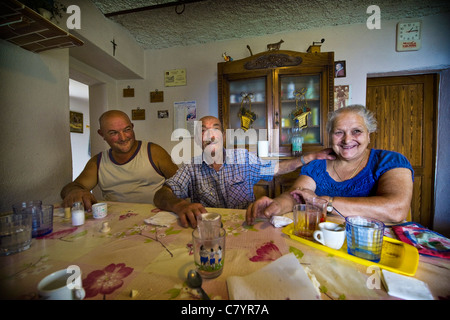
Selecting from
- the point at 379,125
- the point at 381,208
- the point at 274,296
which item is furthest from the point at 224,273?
the point at 379,125

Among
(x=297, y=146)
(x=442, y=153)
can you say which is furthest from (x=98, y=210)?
(x=442, y=153)

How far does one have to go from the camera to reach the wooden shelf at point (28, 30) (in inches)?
39.1

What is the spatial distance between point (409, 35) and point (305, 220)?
2.90 metres

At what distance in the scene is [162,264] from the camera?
1.84 feet

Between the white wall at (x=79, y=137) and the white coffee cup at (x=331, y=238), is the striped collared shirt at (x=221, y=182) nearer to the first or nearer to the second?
A: the white coffee cup at (x=331, y=238)

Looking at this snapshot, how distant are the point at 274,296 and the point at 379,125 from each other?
117 inches

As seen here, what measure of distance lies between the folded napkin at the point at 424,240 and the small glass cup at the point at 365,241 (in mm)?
153

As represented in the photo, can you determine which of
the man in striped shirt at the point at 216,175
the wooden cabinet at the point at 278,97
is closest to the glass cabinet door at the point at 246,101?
the wooden cabinet at the point at 278,97

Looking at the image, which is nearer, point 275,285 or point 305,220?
point 275,285

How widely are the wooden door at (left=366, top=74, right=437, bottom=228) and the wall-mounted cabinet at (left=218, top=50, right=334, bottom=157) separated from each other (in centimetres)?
86

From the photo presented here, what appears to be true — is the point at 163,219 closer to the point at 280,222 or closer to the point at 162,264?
the point at 162,264

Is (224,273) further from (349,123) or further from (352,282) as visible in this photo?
(349,123)

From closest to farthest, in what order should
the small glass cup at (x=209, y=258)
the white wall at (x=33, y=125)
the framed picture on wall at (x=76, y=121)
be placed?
the small glass cup at (x=209, y=258)
the white wall at (x=33, y=125)
the framed picture on wall at (x=76, y=121)

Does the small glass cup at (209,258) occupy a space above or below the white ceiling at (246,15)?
below
